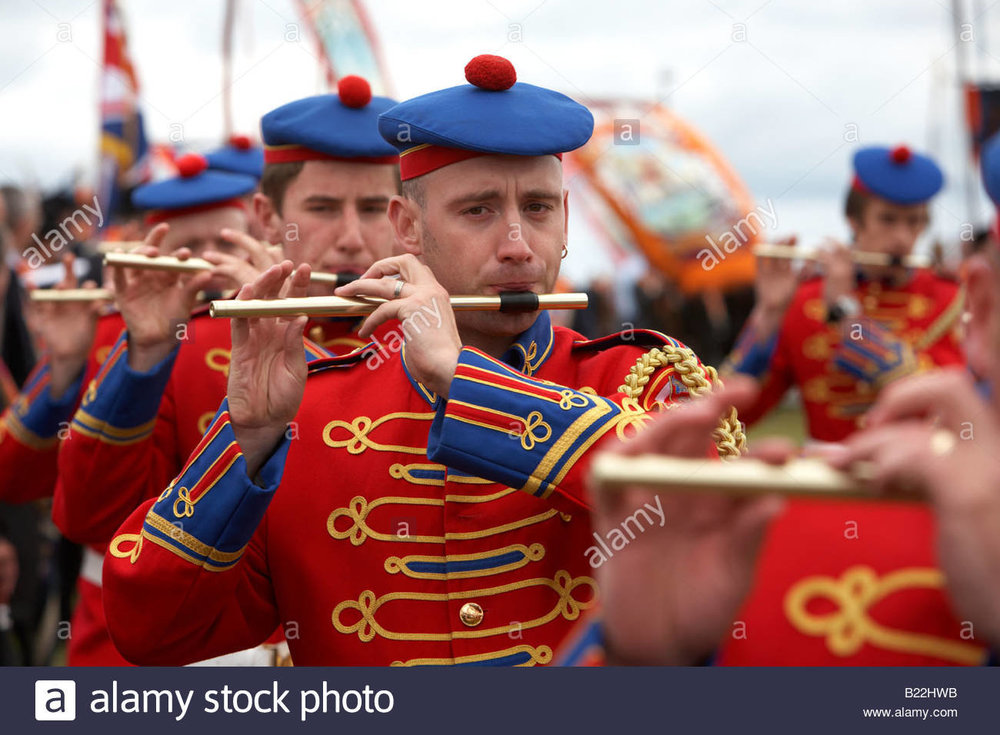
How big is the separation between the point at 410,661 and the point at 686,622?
1.19 metres

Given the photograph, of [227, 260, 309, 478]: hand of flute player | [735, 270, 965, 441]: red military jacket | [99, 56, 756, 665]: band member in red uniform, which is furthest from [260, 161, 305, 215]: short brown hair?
[735, 270, 965, 441]: red military jacket

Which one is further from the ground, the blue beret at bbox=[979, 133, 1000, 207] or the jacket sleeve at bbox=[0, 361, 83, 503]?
the blue beret at bbox=[979, 133, 1000, 207]

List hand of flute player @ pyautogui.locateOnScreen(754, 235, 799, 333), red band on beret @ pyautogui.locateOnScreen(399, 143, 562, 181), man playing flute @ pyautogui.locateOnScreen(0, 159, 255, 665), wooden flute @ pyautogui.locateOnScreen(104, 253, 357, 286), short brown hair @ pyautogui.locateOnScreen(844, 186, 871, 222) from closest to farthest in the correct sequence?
red band on beret @ pyautogui.locateOnScreen(399, 143, 562, 181)
wooden flute @ pyautogui.locateOnScreen(104, 253, 357, 286)
man playing flute @ pyautogui.locateOnScreen(0, 159, 255, 665)
hand of flute player @ pyautogui.locateOnScreen(754, 235, 799, 333)
short brown hair @ pyautogui.locateOnScreen(844, 186, 871, 222)

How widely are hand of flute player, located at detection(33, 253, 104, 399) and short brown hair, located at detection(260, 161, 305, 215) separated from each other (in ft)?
2.62

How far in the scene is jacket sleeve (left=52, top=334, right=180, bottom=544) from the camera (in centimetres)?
367

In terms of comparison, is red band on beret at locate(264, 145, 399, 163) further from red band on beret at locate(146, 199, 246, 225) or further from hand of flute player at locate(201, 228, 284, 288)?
red band on beret at locate(146, 199, 246, 225)

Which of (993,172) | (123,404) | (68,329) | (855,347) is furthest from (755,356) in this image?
(993,172)

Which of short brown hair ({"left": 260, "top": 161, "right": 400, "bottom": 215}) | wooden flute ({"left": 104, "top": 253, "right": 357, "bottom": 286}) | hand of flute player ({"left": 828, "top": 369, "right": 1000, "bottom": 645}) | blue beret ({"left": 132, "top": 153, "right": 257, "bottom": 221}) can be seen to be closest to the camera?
hand of flute player ({"left": 828, "top": 369, "right": 1000, "bottom": 645})

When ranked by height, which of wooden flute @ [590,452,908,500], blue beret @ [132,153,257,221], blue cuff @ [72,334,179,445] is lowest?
blue cuff @ [72,334,179,445]

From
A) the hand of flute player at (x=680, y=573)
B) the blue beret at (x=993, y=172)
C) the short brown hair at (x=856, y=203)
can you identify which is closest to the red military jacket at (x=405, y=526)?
the hand of flute player at (x=680, y=573)

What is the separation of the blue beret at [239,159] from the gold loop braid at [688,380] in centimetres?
351

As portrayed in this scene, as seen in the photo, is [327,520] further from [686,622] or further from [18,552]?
[18,552]

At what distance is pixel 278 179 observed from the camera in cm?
426

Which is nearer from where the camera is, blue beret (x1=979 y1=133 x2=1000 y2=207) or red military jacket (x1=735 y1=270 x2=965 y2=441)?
blue beret (x1=979 y1=133 x2=1000 y2=207)
